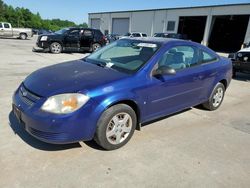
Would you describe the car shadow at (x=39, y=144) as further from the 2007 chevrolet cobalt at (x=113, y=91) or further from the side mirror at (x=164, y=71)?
the side mirror at (x=164, y=71)

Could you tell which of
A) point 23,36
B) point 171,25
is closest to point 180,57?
point 23,36

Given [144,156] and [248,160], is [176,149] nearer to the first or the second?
[144,156]

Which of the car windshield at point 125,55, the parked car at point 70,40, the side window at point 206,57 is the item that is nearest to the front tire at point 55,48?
the parked car at point 70,40

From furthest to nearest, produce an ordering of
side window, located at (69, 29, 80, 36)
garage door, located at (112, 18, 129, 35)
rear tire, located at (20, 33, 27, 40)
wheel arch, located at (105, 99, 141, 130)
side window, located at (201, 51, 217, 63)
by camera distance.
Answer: garage door, located at (112, 18, 129, 35)
rear tire, located at (20, 33, 27, 40)
side window, located at (69, 29, 80, 36)
side window, located at (201, 51, 217, 63)
wheel arch, located at (105, 99, 141, 130)

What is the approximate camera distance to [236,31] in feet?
117

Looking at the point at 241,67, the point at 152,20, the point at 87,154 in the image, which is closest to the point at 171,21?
the point at 152,20

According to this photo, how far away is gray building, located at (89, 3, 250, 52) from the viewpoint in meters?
30.6

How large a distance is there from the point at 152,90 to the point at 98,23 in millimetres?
46873

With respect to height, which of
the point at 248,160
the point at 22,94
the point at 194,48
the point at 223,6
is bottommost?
the point at 248,160

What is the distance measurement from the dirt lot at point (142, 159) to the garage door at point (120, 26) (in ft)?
127

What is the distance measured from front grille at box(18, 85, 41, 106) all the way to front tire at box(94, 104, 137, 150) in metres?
0.87

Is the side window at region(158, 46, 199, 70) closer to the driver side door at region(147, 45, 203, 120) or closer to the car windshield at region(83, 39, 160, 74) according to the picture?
the driver side door at region(147, 45, 203, 120)

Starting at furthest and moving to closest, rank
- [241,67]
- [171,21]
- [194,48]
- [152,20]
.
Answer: [152,20], [171,21], [241,67], [194,48]

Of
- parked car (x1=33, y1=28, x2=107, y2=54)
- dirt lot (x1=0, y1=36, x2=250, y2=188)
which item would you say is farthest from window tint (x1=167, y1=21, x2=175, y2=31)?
dirt lot (x1=0, y1=36, x2=250, y2=188)
